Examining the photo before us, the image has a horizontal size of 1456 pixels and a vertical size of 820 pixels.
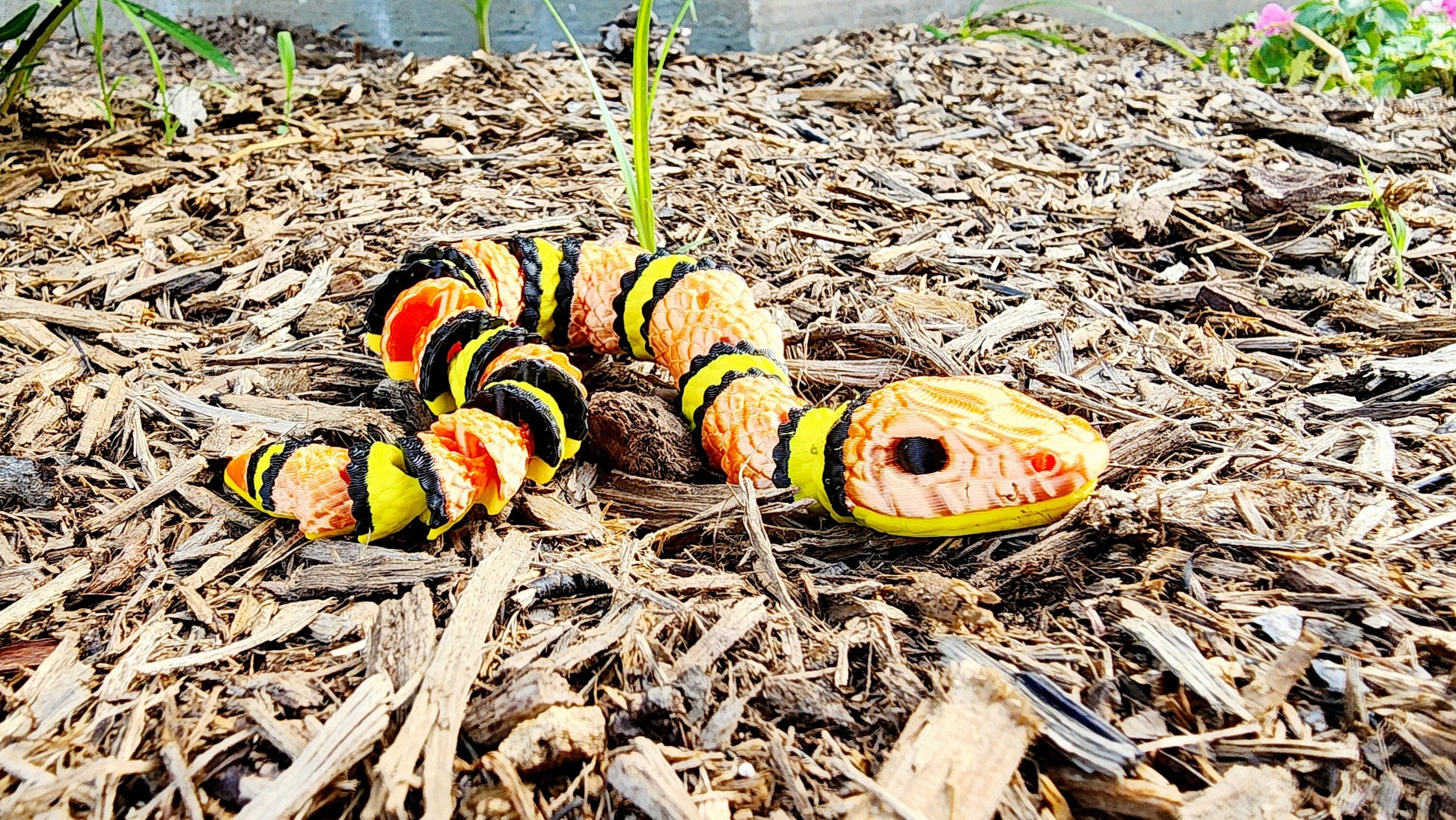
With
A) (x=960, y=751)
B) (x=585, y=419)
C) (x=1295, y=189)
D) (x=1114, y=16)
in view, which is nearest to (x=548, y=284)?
(x=585, y=419)

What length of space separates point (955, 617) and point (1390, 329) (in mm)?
1656

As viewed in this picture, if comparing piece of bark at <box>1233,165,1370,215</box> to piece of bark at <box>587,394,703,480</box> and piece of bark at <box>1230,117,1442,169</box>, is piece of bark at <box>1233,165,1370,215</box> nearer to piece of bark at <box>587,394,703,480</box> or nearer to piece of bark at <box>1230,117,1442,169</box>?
piece of bark at <box>1230,117,1442,169</box>

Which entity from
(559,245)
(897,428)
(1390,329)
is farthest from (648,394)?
(1390,329)

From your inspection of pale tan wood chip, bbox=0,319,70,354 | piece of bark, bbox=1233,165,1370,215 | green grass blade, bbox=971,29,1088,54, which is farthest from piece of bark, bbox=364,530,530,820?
green grass blade, bbox=971,29,1088,54

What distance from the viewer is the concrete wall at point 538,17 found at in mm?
4465

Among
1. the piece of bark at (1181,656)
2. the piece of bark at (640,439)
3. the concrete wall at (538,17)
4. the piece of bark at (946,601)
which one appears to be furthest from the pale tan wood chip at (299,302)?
the concrete wall at (538,17)

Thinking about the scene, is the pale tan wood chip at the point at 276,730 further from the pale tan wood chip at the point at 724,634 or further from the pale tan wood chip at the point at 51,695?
the pale tan wood chip at the point at 724,634

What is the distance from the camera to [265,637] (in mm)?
1594

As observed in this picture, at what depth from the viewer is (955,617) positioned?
151 centimetres

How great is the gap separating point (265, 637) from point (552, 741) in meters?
0.59

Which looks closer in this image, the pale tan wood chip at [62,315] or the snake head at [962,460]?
the snake head at [962,460]

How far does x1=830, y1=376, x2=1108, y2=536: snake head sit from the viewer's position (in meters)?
1.65

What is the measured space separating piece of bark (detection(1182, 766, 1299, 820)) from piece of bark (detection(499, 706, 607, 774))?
28.1 inches

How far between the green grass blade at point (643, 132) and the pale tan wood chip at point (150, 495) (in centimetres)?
115
